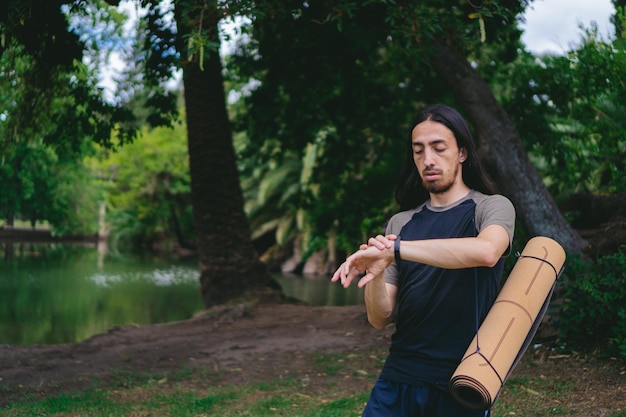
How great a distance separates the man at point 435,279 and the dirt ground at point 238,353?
3248mm

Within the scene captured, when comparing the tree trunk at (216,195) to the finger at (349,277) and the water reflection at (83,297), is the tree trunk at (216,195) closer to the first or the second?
Result: the water reflection at (83,297)

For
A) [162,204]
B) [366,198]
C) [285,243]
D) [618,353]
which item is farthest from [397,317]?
[162,204]

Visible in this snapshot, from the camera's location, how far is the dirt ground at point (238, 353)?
649cm

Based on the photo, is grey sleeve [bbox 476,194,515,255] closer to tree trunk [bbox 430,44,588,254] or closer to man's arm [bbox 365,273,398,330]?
man's arm [bbox 365,273,398,330]

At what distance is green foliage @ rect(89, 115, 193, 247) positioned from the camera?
36062 millimetres

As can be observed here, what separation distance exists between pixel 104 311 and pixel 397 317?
15.7 metres

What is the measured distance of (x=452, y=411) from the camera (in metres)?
2.65

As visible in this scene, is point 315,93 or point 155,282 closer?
point 315,93

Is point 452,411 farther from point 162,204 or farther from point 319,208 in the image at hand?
point 162,204

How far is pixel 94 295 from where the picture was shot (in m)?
20.4

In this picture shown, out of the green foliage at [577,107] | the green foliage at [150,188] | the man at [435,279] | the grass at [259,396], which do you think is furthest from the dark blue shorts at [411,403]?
the green foliage at [150,188]

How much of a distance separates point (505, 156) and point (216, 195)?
208 inches

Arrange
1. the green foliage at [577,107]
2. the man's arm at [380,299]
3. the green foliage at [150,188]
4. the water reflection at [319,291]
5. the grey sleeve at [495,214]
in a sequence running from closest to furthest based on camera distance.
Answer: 1. the grey sleeve at [495,214]
2. the man's arm at [380,299]
3. the green foliage at [577,107]
4. the water reflection at [319,291]
5. the green foliage at [150,188]

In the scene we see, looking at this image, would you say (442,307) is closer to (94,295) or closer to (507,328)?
(507,328)
